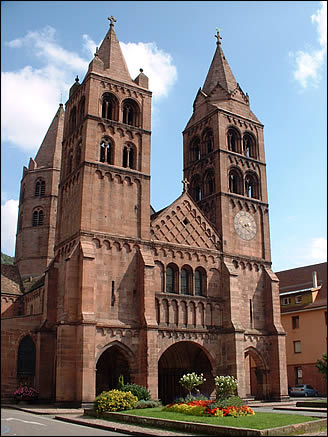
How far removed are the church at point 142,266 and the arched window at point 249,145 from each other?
138mm

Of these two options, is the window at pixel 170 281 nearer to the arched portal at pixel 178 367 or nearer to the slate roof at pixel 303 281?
the arched portal at pixel 178 367

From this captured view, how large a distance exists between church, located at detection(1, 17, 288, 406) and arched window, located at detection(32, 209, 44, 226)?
1586 centimetres

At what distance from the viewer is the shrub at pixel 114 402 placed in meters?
25.8

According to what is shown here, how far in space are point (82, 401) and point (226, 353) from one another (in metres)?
12.4

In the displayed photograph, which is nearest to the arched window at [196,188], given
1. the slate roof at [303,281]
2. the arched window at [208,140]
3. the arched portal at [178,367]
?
the arched window at [208,140]

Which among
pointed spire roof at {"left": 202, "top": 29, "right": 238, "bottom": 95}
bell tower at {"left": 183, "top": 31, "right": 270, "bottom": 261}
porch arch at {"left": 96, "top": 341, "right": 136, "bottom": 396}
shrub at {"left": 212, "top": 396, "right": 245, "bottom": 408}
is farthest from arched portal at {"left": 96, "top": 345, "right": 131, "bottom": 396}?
pointed spire roof at {"left": 202, "top": 29, "right": 238, "bottom": 95}

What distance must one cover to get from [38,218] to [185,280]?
2899cm

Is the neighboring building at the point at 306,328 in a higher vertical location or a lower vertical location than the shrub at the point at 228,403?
higher

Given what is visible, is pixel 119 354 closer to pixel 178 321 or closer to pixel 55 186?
pixel 178 321

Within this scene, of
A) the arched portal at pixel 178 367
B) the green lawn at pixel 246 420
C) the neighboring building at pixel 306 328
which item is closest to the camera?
the green lawn at pixel 246 420

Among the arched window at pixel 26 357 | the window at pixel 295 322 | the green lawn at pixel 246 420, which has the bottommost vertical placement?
the green lawn at pixel 246 420

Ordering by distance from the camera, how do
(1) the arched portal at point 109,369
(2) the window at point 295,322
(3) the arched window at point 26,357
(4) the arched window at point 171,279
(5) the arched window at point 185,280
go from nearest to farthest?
(1) the arched portal at point 109,369 → (3) the arched window at point 26,357 → (4) the arched window at point 171,279 → (5) the arched window at point 185,280 → (2) the window at point 295,322

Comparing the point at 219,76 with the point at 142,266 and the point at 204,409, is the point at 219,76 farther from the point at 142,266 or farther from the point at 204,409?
the point at 204,409

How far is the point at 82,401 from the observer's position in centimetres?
3109
